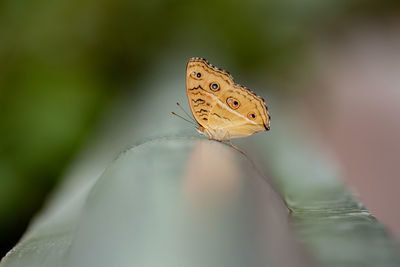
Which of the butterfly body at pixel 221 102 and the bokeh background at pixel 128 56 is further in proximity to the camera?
the bokeh background at pixel 128 56

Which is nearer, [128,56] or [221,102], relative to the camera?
[221,102]

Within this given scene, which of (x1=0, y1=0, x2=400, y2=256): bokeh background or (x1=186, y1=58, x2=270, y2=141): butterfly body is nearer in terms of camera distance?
(x1=186, y1=58, x2=270, y2=141): butterfly body

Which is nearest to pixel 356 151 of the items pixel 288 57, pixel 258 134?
pixel 258 134

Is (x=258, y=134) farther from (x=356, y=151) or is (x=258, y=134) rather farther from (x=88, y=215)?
(x=88, y=215)
